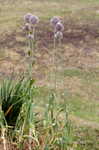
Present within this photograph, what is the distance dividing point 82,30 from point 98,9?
1892 millimetres

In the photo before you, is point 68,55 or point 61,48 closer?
point 68,55

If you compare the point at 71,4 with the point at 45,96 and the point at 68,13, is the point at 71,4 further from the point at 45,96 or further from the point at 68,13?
the point at 45,96

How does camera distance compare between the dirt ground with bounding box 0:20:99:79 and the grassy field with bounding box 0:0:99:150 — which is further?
the dirt ground with bounding box 0:20:99:79

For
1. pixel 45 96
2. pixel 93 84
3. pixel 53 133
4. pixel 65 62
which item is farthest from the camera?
pixel 65 62

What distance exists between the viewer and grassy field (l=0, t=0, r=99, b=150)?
7660 mm

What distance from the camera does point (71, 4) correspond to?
1479 cm

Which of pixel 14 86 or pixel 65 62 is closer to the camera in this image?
pixel 14 86

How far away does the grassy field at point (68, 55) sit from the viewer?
302 inches

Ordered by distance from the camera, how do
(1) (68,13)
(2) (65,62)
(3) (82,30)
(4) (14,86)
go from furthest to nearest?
(1) (68,13)
(3) (82,30)
(2) (65,62)
(4) (14,86)

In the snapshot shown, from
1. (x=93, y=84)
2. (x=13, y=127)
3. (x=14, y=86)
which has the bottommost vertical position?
(x=93, y=84)

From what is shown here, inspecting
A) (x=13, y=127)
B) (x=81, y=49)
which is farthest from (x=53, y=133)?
(x=81, y=49)

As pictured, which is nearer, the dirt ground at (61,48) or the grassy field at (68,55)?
the grassy field at (68,55)

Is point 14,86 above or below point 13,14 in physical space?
above

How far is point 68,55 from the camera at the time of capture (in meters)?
10.9
